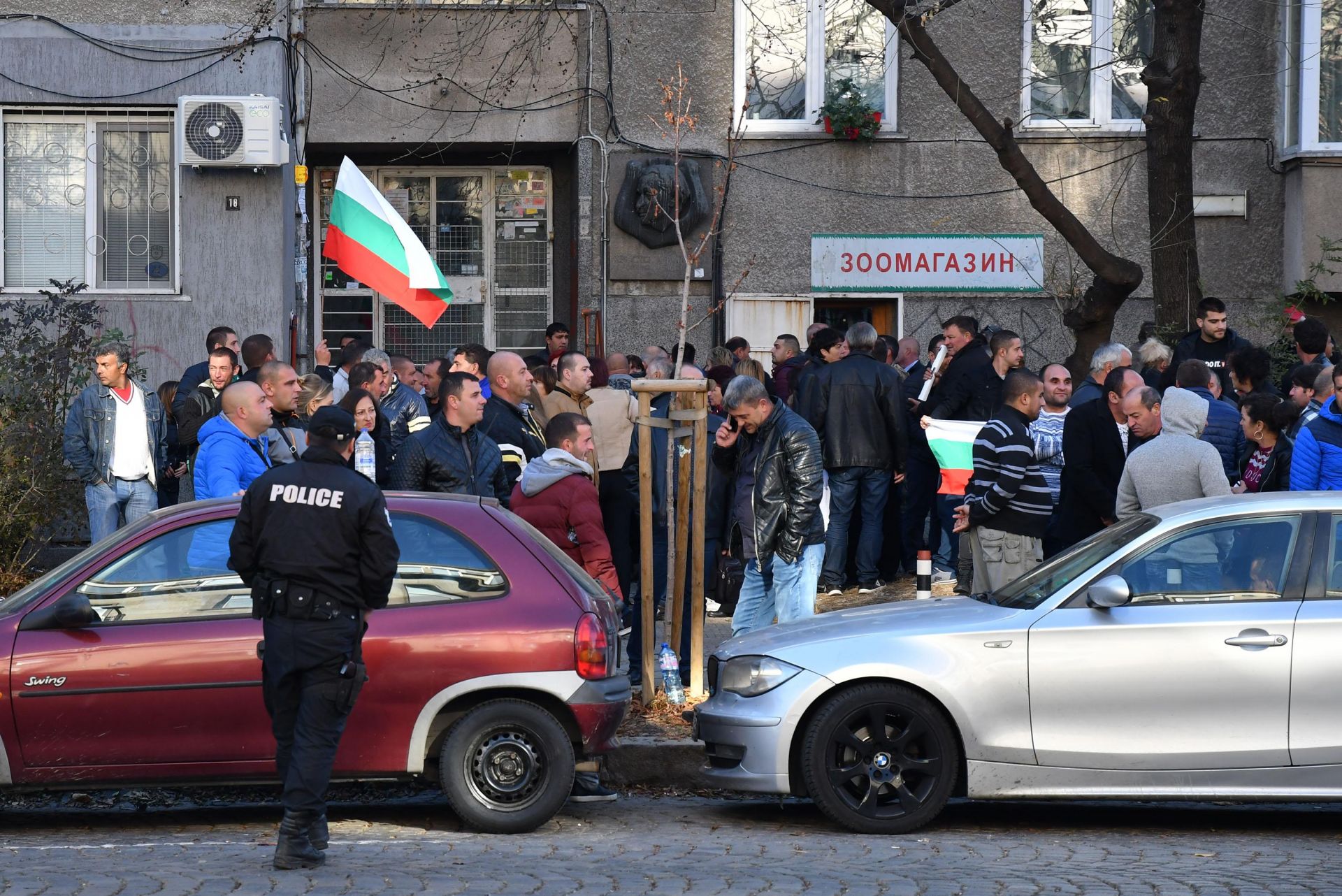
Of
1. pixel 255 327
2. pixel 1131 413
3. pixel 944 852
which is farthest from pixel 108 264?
pixel 944 852

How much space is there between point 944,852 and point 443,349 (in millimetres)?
12550

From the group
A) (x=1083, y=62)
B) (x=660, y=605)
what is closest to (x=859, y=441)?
(x=660, y=605)

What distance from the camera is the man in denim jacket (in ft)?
36.1

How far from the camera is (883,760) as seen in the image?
729 cm

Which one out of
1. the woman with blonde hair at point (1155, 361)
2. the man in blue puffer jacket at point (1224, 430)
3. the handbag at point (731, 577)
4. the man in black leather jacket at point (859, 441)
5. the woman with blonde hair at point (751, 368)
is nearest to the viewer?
the handbag at point (731, 577)

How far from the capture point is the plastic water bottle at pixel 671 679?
30.1 ft

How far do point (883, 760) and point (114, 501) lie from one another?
6.11 m

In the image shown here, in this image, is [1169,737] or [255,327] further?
[255,327]

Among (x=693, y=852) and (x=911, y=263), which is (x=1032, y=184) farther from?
(x=693, y=852)

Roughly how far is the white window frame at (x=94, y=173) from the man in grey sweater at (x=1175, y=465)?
9105 millimetres

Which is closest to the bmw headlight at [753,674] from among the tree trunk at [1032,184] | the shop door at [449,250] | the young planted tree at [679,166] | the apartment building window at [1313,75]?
the tree trunk at [1032,184]

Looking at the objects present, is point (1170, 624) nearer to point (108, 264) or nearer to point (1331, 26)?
point (108, 264)

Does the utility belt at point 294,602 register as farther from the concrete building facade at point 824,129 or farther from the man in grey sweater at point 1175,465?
the concrete building facade at point 824,129

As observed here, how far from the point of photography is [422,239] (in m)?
18.5
